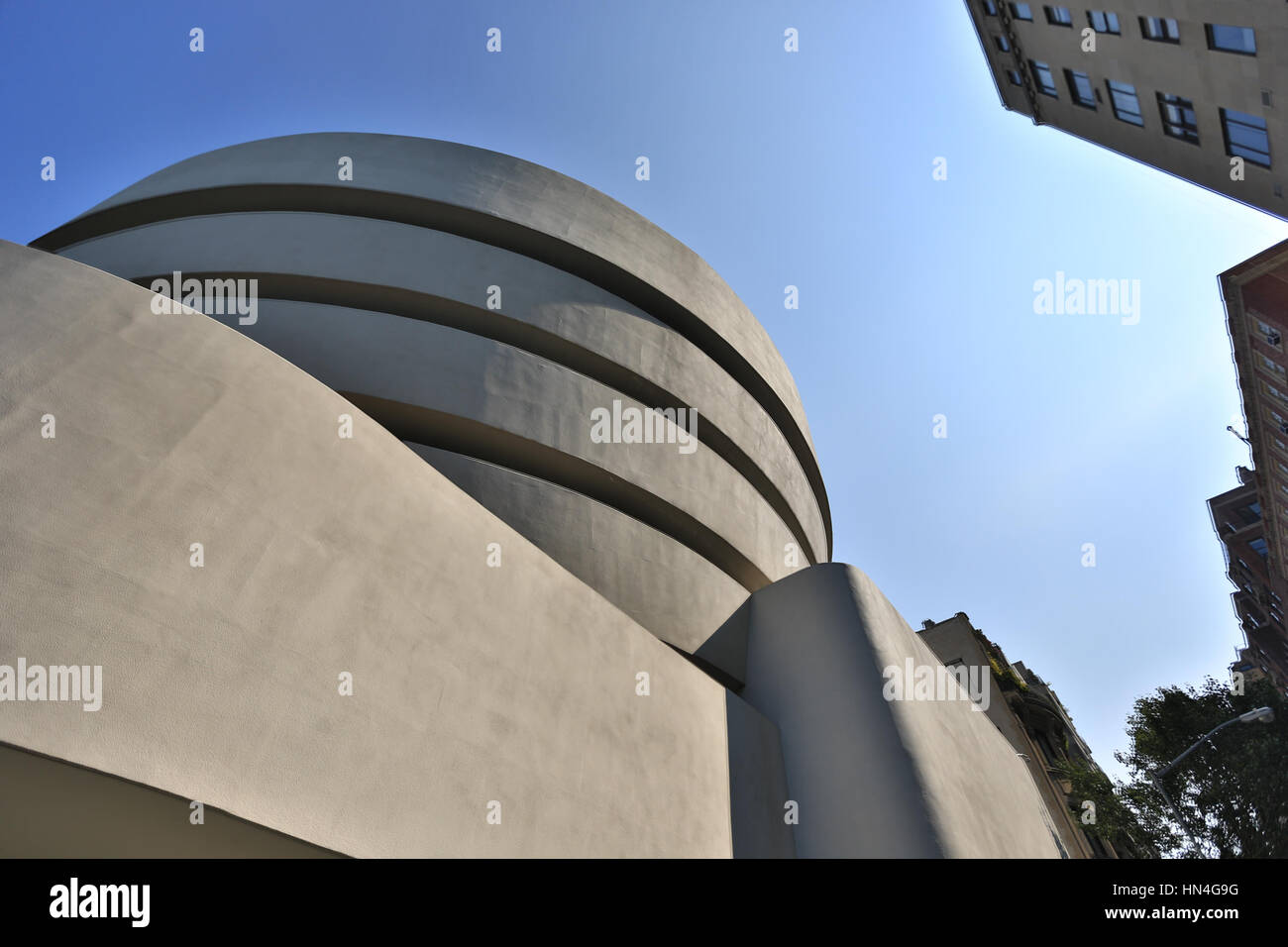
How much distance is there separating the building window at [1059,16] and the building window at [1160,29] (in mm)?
2893

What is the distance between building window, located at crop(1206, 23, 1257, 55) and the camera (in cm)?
1280

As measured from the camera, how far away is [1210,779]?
18.8m

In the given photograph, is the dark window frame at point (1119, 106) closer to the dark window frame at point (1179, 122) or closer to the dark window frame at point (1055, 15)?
the dark window frame at point (1179, 122)

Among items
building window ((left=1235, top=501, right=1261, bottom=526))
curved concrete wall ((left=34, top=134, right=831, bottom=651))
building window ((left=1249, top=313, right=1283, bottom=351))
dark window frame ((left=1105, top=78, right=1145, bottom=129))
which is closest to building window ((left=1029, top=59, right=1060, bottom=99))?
dark window frame ((left=1105, top=78, right=1145, bottom=129))

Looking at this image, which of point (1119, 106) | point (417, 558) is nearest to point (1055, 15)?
point (1119, 106)

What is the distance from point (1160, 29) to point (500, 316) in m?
15.4

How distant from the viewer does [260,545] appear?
15.4 feet

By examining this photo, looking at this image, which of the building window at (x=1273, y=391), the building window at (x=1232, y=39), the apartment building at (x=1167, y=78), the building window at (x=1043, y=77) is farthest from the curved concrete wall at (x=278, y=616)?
the building window at (x=1273, y=391)

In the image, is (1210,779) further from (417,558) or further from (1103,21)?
(417,558)

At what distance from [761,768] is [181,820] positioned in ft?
19.1

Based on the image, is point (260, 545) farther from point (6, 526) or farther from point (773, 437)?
point (773, 437)

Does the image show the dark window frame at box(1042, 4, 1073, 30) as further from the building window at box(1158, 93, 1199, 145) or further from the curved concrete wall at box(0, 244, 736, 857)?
the curved concrete wall at box(0, 244, 736, 857)

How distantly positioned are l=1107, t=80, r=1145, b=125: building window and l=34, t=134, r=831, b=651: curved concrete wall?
12447 mm
